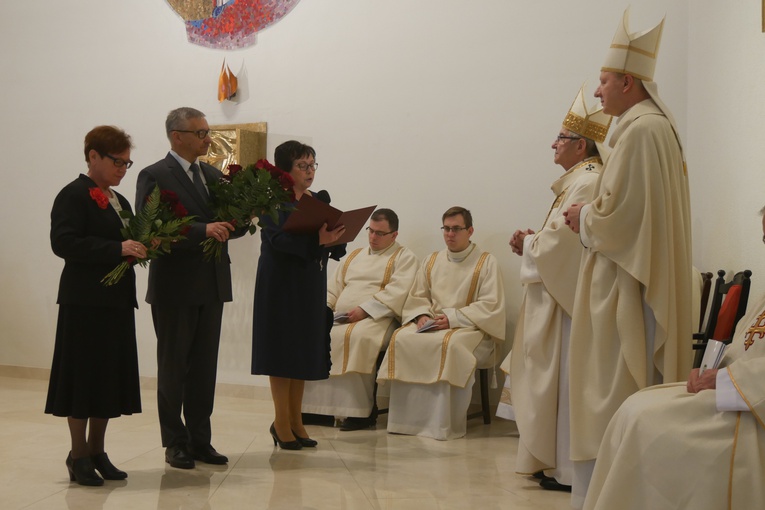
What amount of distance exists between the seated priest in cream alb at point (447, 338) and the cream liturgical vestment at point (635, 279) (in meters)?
1.93

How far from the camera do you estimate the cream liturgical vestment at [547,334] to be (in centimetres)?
401

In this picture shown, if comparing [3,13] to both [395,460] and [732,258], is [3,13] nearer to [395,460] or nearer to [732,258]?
[395,460]

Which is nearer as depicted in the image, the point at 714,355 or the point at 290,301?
the point at 714,355

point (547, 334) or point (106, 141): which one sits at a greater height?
point (106, 141)

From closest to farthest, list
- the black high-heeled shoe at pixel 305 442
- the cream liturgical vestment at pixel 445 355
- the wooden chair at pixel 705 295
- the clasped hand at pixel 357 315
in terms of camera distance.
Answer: the wooden chair at pixel 705 295 < the black high-heeled shoe at pixel 305 442 < the cream liturgical vestment at pixel 445 355 < the clasped hand at pixel 357 315

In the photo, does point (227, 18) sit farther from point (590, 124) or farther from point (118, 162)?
point (590, 124)

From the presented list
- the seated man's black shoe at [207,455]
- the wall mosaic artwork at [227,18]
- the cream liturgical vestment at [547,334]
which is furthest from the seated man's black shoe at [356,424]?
the wall mosaic artwork at [227,18]

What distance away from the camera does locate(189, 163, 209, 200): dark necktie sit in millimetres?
4370

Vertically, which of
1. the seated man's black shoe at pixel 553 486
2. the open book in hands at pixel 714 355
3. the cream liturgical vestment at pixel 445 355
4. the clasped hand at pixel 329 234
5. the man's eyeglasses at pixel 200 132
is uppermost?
the man's eyeglasses at pixel 200 132

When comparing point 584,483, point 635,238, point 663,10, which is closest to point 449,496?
→ point 584,483

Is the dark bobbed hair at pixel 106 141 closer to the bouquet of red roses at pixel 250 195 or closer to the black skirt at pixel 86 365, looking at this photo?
the bouquet of red roses at pixel 250 195

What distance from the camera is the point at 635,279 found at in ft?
11.1

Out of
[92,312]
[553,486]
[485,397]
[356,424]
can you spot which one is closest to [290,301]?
[92,312]

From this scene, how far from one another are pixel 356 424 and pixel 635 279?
8.81 feet
